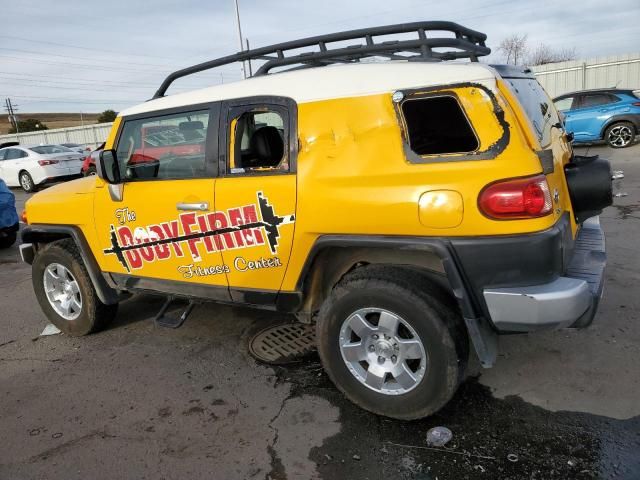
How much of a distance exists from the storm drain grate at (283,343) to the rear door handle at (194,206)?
4.00ft

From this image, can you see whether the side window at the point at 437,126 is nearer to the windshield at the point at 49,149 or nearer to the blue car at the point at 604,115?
the blue car at the point at 604,115

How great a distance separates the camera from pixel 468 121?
8.27 feet

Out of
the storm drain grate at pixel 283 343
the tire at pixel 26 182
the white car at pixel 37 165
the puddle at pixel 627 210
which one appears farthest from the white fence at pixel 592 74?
the storm drain grate at pixel 283 343

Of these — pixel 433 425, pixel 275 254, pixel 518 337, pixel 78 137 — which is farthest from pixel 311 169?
pixel 78 137

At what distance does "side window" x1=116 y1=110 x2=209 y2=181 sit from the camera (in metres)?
3.34

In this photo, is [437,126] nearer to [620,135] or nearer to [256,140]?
[256,140]

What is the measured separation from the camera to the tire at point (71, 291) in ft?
13.7

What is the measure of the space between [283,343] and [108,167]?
181cm

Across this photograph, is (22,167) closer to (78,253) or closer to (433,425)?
(78,253)

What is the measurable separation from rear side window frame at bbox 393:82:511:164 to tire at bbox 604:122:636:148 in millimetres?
13254

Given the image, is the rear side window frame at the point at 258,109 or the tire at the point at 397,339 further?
the rear side window frame at the point at 258,109

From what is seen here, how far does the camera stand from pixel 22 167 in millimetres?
15383

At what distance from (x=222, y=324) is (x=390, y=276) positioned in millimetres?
2139

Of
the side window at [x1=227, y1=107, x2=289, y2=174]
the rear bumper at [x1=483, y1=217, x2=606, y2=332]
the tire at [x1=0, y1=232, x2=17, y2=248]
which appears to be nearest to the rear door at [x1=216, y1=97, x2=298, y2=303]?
the side window at [x1=227, y1=107, x2=289, y2=174]
